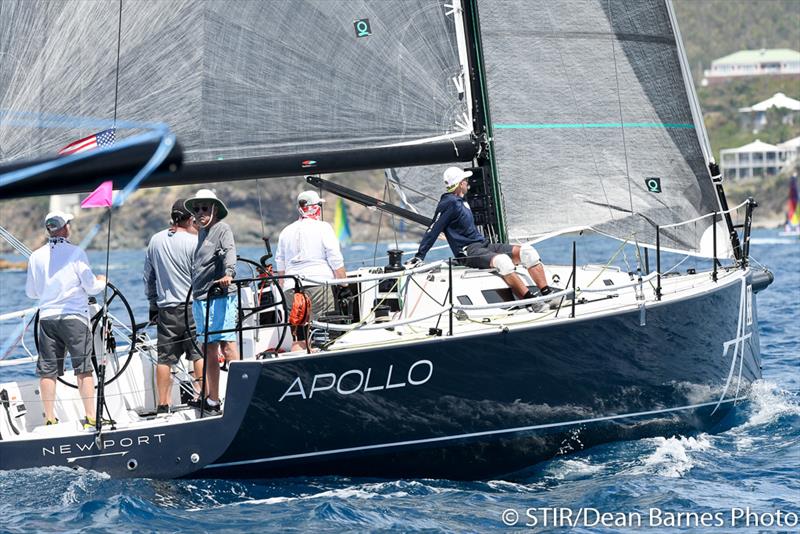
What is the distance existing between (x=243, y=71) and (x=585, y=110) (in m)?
3.31

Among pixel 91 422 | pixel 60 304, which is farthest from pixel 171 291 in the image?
pixel 91 422

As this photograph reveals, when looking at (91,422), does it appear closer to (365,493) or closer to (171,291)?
(171,291)

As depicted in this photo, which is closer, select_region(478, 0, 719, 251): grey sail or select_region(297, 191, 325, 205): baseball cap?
select_region(297, 191, 325, 205): baseball cap

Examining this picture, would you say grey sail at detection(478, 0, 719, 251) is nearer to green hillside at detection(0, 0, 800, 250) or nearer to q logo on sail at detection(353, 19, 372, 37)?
q logo on sail at detection(353, 19, 372, 37)

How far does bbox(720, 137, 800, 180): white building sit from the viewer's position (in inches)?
3590

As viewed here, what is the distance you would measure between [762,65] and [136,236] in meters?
70.1

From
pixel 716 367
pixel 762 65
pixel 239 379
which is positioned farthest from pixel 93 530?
pixel 762 65

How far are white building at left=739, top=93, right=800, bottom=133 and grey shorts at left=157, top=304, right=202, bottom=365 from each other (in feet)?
327

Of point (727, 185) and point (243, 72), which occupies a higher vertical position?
point (727, 185)

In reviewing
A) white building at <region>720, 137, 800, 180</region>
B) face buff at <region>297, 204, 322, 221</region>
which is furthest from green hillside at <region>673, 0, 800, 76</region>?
face buff at <region>297, 204, 322, 221</region>

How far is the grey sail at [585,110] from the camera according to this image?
435 inches

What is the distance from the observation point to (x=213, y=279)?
27.5 feet

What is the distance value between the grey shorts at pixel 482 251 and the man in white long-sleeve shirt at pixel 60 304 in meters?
2.80

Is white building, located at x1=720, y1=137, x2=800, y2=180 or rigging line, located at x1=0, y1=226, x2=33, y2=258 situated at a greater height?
white building, located at x1=720, y1=137, x2=800, y2=180
